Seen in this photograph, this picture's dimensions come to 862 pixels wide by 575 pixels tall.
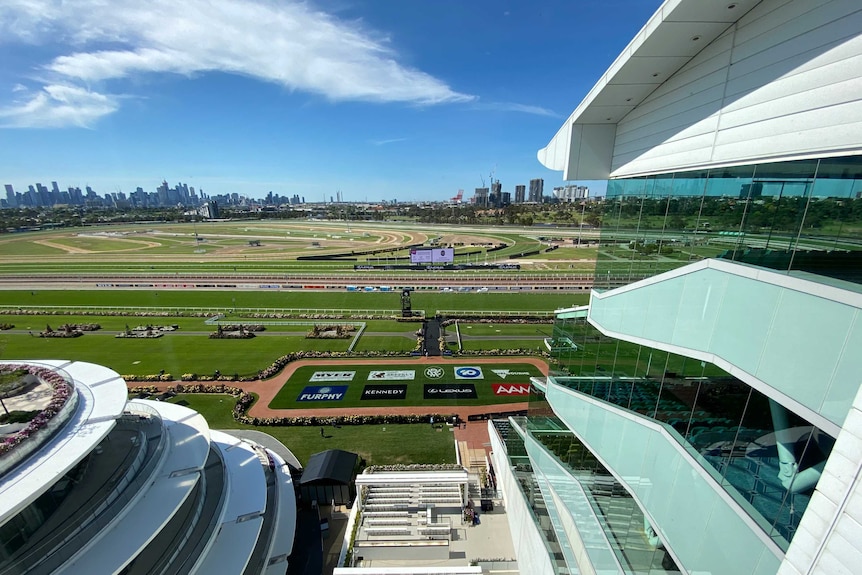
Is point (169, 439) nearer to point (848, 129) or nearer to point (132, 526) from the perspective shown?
point (132, 526)

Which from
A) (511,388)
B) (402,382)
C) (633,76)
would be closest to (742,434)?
(633,76)

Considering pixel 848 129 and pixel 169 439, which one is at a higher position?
pixel 848 129

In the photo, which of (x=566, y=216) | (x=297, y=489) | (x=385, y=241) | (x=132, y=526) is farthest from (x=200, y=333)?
(x=566, y=216)

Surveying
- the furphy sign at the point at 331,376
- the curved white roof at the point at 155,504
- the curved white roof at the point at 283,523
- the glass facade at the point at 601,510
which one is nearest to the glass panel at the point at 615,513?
the glass facade at the point at 601,510

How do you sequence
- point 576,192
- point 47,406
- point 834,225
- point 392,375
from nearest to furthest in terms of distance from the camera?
point 834,225, point 47,406, point 392,375, point 576,192

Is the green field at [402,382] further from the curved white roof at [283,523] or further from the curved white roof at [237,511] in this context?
the curved white roof at [237,511]

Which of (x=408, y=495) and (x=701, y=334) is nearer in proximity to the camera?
(x=701, y=334)

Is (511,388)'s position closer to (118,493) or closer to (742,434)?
(118,493)

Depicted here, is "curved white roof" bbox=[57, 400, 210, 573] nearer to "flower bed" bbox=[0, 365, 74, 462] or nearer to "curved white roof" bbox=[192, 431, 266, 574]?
"curved white roof" bbox=[192, 431, 266, 574]
